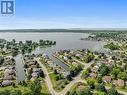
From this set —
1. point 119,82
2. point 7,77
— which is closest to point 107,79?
point 119,82

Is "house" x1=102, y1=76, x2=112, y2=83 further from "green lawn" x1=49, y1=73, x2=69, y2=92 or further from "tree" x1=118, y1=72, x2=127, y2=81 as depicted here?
"green lawn" x1=49, y1=73, x2=69, y2=92

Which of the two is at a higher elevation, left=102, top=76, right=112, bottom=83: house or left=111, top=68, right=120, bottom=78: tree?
left=111, top=68, right=120, bottom=78: tree

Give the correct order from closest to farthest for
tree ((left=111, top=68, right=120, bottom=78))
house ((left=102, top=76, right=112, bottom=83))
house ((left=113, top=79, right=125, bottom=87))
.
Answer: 1. house ((left=113, top=79, right=125, bottom=87))
2. house ((left=102, top=76, right=112, bottom=83))
3. tree ((left=111, top=68, right=120, bottom=78))

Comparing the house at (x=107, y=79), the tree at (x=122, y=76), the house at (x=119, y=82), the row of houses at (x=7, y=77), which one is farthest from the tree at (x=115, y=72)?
the row of houses at (x=7, y=77)

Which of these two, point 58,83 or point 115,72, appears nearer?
point 58,83

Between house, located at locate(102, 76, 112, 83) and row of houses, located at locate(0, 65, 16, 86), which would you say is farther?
house, located at locate(102, 76, 112, 83)

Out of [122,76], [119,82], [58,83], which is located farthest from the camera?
[122,76]

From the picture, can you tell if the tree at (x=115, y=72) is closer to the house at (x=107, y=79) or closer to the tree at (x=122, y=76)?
the tree at (x=122, y=76)

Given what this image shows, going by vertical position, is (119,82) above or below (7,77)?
above

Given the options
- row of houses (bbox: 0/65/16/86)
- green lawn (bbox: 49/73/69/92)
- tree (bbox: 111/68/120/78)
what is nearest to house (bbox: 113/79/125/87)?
tree (bbox: 111/68/120/78)

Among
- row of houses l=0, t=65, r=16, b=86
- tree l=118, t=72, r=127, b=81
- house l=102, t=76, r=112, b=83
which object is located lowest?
row of houses l=0, t=65, r=16, b=86

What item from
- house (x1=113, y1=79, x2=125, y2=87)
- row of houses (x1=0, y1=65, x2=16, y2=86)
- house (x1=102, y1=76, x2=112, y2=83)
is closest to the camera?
house (x1=113, y1=79, x2=125, y2=87)

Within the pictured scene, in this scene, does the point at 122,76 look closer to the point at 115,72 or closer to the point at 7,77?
the point at 115,72
